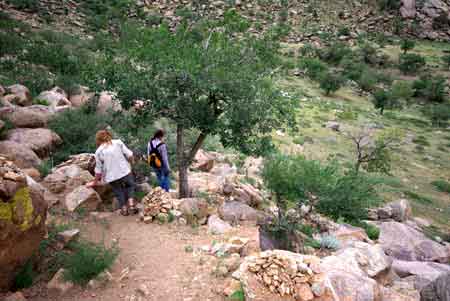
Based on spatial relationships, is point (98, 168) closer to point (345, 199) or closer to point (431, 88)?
point (345, 199)

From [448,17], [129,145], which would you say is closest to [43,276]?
[129,145]

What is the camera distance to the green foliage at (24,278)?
4.98 meters

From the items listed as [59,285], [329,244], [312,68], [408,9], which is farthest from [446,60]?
[59,285]

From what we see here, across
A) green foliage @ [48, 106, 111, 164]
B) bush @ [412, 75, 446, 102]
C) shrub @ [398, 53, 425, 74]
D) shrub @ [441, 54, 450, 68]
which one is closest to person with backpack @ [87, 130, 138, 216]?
green foliage @ [48, 106, 111, 164]

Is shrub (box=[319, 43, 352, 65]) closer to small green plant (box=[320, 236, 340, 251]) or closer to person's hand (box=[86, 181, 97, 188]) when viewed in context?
small green plant (box=[320, 236, 340, 251])

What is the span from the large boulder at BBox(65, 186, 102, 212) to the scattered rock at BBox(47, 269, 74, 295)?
2.31 m

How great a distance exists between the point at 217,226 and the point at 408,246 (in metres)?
7.31

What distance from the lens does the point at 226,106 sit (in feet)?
26.8

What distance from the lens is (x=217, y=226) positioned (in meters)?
8.10

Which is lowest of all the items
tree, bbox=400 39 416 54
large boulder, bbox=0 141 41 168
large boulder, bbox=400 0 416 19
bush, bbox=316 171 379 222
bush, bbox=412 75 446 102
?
bush, bbox=412 75 446 102

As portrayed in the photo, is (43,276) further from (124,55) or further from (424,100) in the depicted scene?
(424,100)

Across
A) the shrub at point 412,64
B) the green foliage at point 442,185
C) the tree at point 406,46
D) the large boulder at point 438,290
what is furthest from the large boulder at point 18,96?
the tree at point 406,46

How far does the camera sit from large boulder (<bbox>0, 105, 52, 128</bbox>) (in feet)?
36.8

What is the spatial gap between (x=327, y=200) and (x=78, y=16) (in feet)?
124
